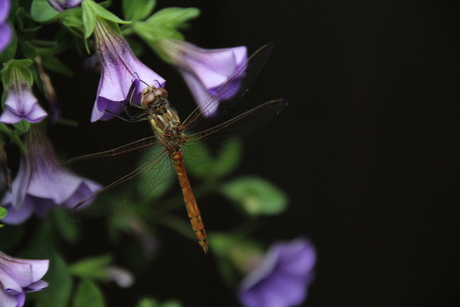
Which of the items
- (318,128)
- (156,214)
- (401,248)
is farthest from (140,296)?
(401,248)

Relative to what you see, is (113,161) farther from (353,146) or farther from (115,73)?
(353,146)

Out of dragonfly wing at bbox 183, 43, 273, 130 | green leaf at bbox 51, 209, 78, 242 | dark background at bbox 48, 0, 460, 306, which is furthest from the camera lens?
dark background at bbox 48, 0, 460, 306

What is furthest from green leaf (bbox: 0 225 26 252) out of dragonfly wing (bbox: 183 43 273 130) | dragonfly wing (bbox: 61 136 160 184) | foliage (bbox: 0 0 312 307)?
dragonfly wing (bbox: 183 43 273 130)

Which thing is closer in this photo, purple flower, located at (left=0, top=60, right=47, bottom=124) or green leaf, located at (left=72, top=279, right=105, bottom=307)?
purple flower, located at (left=0, top=60, right=47, bottom=124)

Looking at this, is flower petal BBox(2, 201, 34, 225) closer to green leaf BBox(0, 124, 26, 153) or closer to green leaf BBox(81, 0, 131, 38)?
green leaf BBox(0, 124, 26, 153)

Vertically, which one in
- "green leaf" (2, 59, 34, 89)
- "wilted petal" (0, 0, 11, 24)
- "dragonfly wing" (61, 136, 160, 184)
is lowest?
"dragonfly wing" (61, 136, 160, 184)

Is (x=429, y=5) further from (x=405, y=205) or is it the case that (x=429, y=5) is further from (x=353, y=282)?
(x=353, y=282)

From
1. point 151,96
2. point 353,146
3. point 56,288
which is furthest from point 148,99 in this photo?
point 353,146
